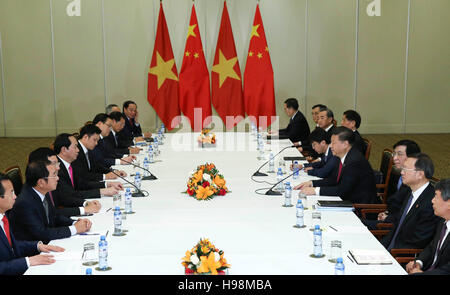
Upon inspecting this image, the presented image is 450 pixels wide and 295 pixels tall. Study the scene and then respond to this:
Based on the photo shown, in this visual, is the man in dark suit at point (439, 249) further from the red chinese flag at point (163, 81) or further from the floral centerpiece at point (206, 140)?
the red chinese flag at point (163, 81)

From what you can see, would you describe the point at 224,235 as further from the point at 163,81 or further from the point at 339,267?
the point at 163,81

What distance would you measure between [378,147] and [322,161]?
15.6ft

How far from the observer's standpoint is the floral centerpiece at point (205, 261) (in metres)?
2.87

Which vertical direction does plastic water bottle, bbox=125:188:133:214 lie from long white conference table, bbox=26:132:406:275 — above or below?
above

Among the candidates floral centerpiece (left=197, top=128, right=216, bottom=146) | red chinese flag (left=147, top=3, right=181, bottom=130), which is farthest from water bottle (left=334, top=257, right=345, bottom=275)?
red chinese flag (left=147, top=3, right=181, bottom=130)

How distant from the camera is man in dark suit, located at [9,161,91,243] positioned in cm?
373

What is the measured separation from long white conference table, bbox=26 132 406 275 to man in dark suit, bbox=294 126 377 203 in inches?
10.8

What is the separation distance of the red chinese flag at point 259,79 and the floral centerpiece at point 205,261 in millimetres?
8476

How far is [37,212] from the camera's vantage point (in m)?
3.82

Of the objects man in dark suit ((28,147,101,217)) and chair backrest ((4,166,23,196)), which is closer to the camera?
man in dark suit ((28,147,101,217))

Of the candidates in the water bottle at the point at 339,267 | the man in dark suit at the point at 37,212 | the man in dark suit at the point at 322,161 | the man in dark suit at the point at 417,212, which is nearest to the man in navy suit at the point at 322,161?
the man in dark suit at the point at 322,161

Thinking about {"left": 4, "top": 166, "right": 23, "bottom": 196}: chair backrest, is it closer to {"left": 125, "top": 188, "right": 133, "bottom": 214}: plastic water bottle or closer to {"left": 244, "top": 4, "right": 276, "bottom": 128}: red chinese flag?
{"left": 125, "top": 188, "right": 133, "bottom": 214}: plastic water bottle

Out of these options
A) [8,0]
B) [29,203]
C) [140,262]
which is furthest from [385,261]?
[8,0]
